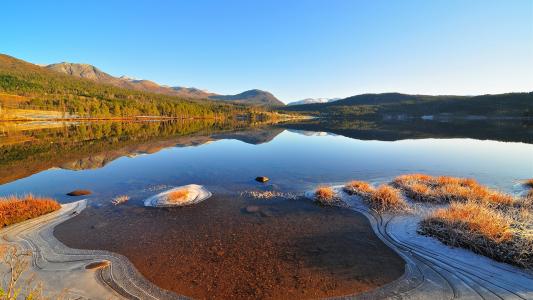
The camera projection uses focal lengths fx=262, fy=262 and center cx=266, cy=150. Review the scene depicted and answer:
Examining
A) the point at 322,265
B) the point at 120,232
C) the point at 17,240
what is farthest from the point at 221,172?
the point at 322,265

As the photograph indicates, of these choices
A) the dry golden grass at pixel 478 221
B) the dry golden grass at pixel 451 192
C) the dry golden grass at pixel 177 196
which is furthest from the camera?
the dry golden grass at pixel 177 196

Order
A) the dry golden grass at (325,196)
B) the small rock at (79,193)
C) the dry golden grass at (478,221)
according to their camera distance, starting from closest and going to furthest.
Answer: the dry golden grass at (478,221) → the dry golden grass at (325,196) → the small rock at (79,193)

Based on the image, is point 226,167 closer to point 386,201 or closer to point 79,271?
point 386,201

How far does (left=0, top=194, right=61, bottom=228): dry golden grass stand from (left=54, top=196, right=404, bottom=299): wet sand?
2333mm

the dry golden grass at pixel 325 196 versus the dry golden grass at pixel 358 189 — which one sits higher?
the dry golden grass at pixel 358 189

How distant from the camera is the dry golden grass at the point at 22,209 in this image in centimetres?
1577

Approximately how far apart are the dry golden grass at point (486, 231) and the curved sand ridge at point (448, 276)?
20.2 inches

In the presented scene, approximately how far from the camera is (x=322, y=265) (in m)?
11.6

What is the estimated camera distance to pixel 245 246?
43.8 feet

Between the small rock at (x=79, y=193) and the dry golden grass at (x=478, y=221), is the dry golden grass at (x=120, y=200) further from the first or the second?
the dry golden grass at (x=478, y=221)

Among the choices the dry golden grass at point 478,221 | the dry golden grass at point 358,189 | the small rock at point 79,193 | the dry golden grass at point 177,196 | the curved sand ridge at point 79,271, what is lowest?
the small rock at point 79,193

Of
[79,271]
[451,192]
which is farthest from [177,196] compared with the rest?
[451,192]

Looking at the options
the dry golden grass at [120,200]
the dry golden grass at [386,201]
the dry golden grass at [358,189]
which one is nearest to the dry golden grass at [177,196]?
the dry golden grass at [120,200]

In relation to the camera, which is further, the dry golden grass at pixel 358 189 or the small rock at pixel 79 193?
the small rock at pixel 79 193
